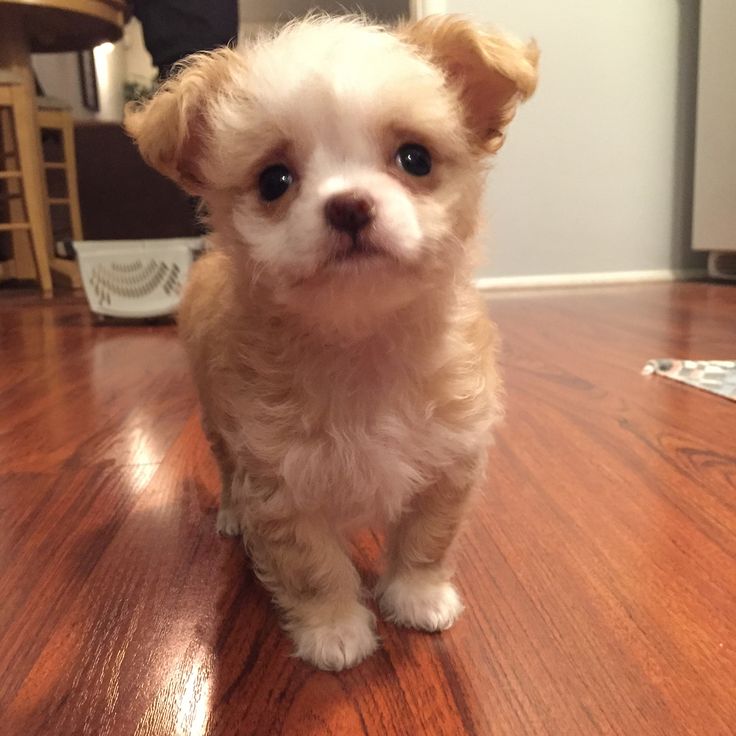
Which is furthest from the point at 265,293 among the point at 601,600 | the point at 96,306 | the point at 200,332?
the point at 96,306

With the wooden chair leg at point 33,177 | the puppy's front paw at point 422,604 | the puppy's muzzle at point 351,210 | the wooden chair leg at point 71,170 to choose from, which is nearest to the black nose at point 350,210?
the puppy's muzzle at point 351,210

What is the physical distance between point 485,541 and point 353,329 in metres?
0.36

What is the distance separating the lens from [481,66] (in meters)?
0.71

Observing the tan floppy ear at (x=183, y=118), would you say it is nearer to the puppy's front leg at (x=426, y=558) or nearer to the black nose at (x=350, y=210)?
the black nose at (x=350, y=210)

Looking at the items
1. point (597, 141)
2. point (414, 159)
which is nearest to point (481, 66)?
point (414, 159)

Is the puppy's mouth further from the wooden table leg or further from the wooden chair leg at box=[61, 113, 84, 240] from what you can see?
the wooden chair leg at box=[61, 113, 84, 240]

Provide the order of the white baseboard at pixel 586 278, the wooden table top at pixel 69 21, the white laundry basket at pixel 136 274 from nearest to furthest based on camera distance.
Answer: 1. the white laundry basket at pixel 136 274
2. the wooden table top at pixel 69 21
3. the white baseboard at pixel 586 278

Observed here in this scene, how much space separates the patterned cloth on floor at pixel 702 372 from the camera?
1451 mm

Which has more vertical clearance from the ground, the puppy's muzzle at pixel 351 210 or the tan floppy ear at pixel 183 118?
the tan floppy ear at pixel 183 118

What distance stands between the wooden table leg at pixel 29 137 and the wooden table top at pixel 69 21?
0.24 ft

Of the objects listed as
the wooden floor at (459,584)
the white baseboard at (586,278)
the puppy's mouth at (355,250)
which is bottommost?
the white baseboard at (586,278)

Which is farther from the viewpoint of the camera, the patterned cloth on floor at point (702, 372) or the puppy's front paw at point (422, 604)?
the patterned cloth on floor at point (702, 372)

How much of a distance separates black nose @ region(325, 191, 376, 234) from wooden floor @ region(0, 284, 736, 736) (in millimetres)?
407

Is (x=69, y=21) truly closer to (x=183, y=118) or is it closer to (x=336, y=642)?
(x=183, y=118)
